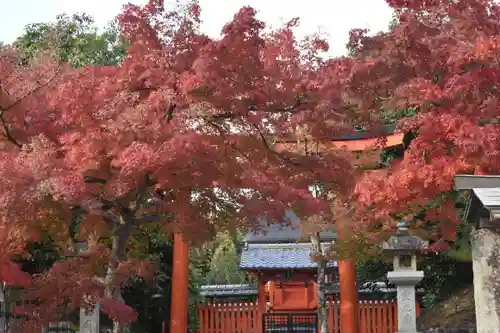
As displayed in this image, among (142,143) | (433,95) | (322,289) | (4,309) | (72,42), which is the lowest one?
(4,309)

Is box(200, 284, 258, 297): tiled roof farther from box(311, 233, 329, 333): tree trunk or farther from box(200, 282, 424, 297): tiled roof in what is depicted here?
box(311, 233, 329, 333): tree trunk

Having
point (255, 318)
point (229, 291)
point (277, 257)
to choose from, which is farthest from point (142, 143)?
point (229, 291)

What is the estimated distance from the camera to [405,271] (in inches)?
453

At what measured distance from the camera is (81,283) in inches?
383

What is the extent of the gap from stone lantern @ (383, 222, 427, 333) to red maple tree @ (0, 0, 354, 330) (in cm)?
158

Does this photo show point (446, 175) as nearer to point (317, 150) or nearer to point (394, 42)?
point (394, 42)

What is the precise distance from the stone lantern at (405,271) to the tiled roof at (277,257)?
30.4ft

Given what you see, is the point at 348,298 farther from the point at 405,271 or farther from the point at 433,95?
the point at 433,95

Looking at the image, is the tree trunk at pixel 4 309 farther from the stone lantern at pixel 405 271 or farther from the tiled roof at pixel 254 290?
the tiled roof at pixel 254 290

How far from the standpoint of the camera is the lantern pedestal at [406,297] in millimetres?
11180

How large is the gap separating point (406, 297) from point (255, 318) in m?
7.20

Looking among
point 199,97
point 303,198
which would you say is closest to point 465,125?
point 303,198

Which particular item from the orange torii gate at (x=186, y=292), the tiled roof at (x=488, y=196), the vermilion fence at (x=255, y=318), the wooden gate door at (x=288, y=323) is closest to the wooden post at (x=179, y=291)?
the orange torii gate at (x=186, y=292)

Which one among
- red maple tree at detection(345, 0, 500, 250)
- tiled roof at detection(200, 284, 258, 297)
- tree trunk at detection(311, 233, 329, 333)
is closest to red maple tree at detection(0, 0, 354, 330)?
red maple tree at detection(345, 0, 500, 250)
